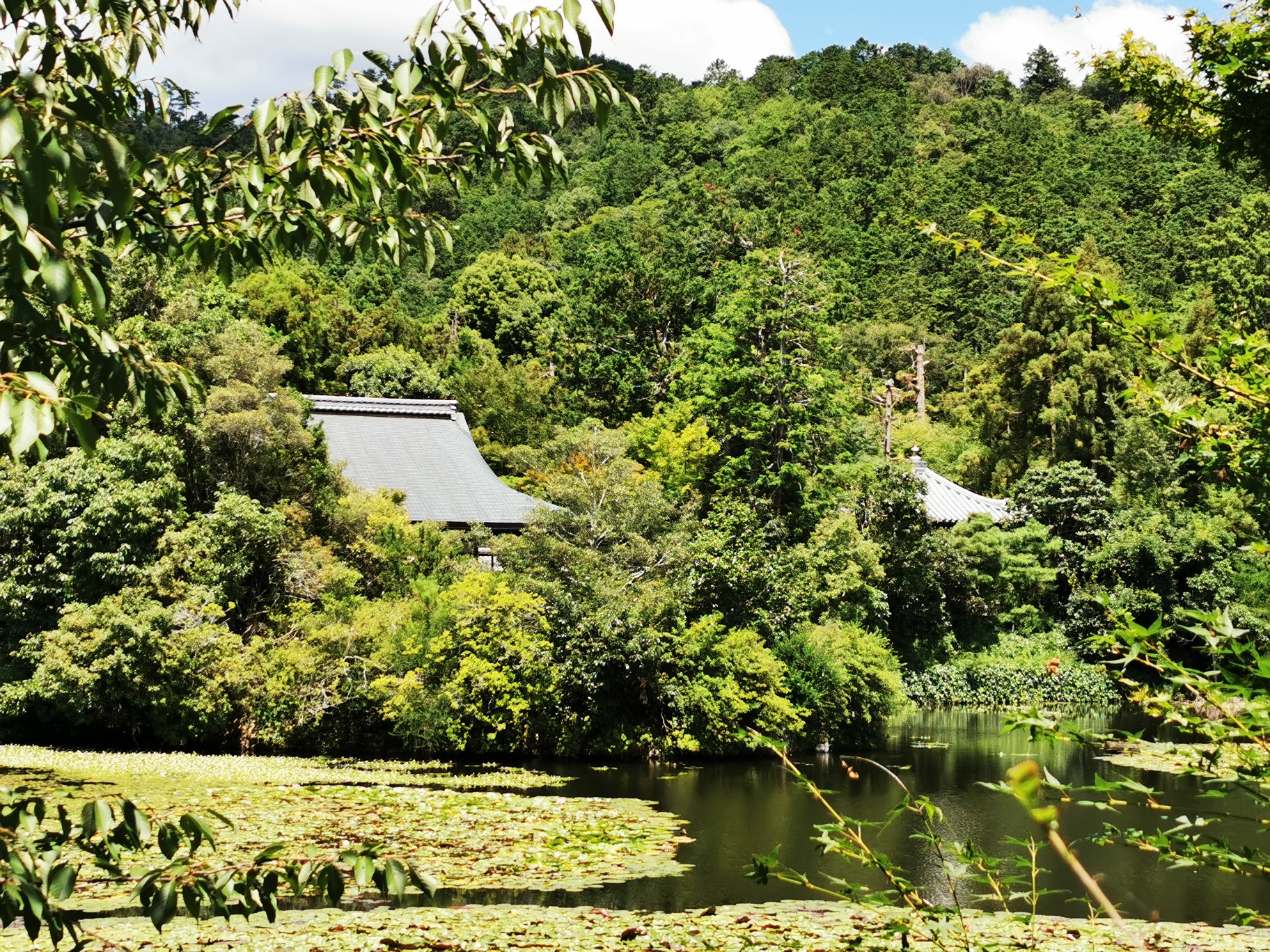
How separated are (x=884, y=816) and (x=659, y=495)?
5.99m

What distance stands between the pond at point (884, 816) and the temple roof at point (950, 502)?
9.64m

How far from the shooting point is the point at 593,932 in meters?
7.37

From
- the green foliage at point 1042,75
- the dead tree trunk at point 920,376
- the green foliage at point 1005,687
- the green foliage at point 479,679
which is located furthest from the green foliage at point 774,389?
the green foliage at point 1042,75

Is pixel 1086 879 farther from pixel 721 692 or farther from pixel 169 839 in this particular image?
pixel 721 692

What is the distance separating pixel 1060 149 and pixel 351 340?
108 feet

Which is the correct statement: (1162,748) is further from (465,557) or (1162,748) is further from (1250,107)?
(465,557)

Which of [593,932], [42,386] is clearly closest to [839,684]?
[593,932]

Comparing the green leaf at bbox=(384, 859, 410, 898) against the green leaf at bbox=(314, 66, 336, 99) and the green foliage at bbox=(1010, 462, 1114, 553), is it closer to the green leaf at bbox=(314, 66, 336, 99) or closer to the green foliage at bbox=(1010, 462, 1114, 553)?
the green leaf at bbox=(314, 66, 336, 99)

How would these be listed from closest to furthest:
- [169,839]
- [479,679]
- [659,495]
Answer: [169,839], [479,679], [659,495]

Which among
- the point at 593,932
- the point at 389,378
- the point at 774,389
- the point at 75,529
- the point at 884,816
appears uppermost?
the point at 389,378

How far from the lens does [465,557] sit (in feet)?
63.6

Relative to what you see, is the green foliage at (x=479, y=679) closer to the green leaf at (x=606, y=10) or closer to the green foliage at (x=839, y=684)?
the green foliage at (x=839, y=684)

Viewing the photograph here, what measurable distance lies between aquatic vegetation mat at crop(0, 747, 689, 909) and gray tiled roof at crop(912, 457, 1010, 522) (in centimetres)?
1766

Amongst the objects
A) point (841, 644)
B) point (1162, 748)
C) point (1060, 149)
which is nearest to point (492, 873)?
point (1162, 748)
